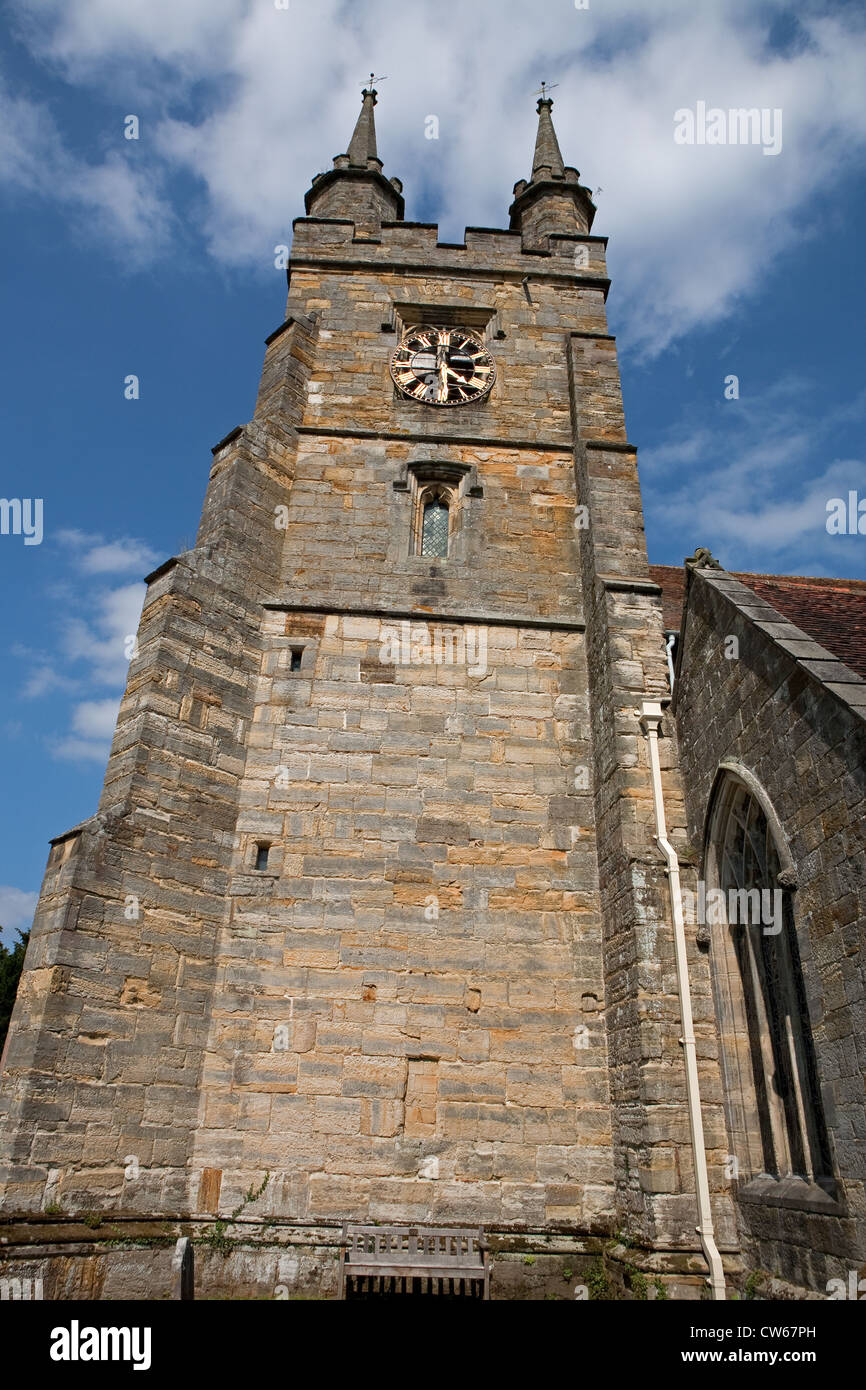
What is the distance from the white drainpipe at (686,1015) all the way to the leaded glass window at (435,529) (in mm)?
3615

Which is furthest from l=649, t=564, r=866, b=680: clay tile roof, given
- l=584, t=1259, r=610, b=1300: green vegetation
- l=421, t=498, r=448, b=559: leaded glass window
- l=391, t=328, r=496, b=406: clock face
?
l=584, t=1259, r=610, b=1300: green vegetation

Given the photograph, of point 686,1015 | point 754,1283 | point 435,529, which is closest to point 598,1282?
point 754,1283

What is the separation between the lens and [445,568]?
10.6 meters

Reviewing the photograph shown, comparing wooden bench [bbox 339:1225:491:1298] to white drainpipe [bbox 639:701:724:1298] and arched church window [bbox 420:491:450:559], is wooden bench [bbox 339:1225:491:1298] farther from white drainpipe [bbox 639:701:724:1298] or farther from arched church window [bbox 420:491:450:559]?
arched church window [bbox 420:491:450:559]

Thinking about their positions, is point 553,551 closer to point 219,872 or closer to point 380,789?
point 380,789

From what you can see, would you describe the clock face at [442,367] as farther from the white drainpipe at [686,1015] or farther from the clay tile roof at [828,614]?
the white drainpipe at [686,1015]

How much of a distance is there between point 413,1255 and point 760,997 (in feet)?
10.5

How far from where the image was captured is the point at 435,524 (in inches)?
443

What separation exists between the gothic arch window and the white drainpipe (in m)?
0.36

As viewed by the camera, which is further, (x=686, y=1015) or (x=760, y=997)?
(x=686, y=1015)

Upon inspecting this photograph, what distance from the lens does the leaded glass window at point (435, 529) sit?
11031 mm

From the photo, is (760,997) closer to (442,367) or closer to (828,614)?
(828,614)

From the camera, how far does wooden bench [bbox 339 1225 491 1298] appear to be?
246 inches
